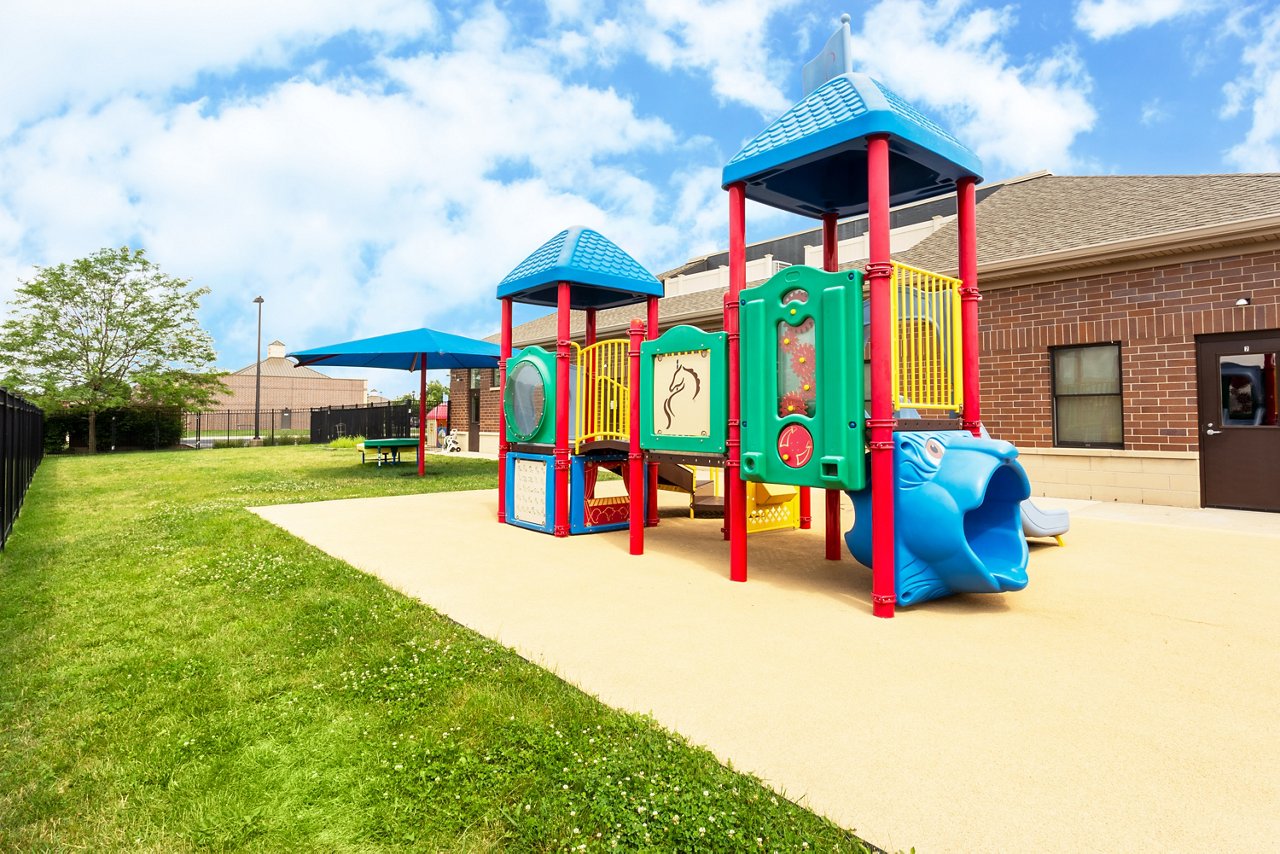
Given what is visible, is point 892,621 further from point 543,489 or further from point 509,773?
point 543,489

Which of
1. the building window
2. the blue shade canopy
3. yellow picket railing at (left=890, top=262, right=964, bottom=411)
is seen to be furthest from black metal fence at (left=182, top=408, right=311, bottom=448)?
yellow picket railing at (left=890, top=262, right=964, bottom=411)

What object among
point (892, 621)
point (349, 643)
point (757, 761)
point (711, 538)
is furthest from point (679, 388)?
point (757, 761)

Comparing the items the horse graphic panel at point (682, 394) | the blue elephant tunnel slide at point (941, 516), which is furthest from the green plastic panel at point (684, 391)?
the blue elephant tunnel slide at point (941, 516)

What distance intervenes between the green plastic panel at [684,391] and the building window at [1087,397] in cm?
735

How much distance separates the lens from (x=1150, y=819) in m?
2.11

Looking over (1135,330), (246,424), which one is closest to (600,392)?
(1135,330)

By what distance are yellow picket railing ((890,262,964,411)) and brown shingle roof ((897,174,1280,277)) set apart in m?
5.63

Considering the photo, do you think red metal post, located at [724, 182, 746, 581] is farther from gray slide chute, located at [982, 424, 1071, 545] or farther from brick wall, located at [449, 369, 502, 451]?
brick wall, located at [449, 369, 502, 451]

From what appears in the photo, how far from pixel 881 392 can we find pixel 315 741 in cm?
385

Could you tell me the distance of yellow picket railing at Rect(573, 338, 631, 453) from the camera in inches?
302

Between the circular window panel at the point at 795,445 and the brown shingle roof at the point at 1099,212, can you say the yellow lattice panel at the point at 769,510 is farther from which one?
the brown shingle roof at the point at 1099,212

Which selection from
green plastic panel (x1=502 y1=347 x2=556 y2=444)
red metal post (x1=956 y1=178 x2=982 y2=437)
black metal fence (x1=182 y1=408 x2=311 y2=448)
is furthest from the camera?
black metal fence (x1=182 y1=408 x2=311 y2=448)

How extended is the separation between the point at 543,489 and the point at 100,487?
9.87m

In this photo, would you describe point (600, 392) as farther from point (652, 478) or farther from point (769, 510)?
point (769, 510)
